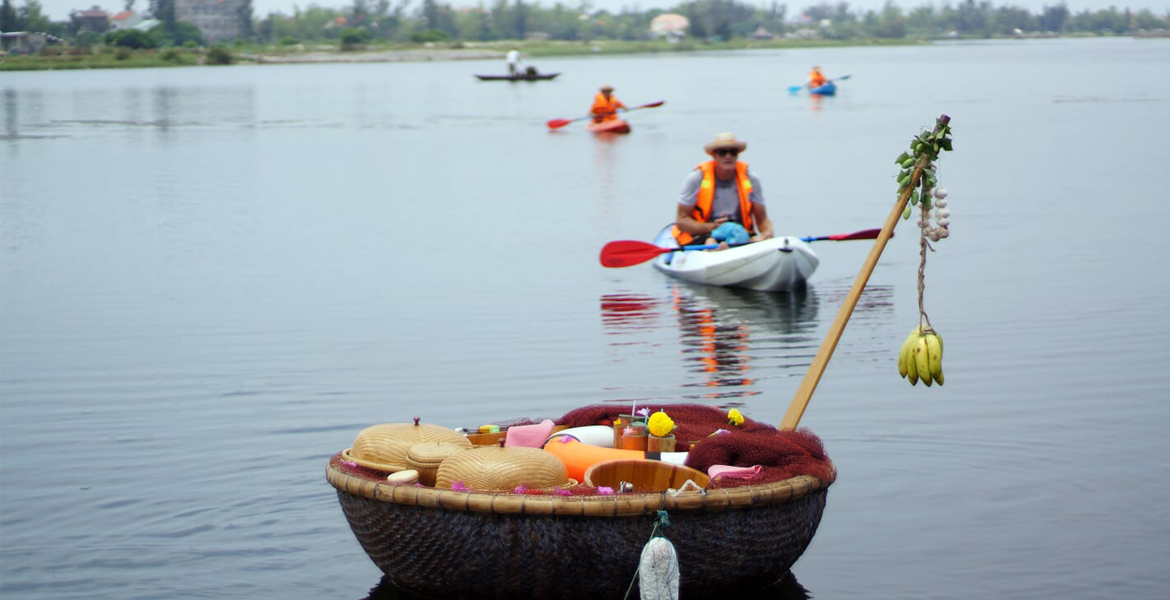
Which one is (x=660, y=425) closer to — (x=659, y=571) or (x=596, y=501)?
(x=596, y=501)

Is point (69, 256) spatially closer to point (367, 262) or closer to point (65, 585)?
point (367, 262)

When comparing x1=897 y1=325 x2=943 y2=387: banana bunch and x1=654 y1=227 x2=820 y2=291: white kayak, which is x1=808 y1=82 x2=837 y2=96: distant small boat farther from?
x1=897 y1=325 x2=943 y2=387: banana bunch

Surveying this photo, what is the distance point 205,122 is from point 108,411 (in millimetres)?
37224

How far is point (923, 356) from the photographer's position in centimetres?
675

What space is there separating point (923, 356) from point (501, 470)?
1943 mm

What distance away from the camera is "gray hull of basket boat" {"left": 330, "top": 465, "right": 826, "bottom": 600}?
19.2 feet

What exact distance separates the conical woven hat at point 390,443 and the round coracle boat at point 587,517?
2 centimetres

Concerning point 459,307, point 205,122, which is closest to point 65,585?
point 459,307

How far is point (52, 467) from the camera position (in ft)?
28.8

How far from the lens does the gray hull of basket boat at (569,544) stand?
5844 millimetres

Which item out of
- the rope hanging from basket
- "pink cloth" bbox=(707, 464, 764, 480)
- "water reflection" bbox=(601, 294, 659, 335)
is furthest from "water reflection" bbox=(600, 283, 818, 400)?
the rope hanging from basket

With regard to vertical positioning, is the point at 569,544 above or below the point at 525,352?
above

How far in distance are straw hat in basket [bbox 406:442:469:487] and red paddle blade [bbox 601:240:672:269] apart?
891cm

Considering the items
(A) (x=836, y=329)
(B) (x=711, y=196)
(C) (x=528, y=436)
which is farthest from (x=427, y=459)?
(B) (x=711, y=196)
